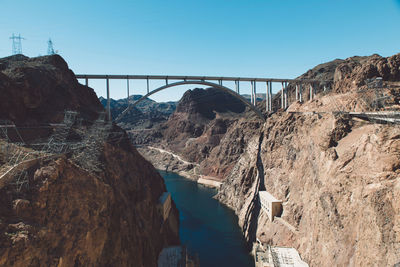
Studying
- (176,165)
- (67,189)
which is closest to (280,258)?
(67,189)

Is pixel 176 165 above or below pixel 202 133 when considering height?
below

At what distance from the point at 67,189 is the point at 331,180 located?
742 inches

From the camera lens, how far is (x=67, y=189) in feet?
44.8

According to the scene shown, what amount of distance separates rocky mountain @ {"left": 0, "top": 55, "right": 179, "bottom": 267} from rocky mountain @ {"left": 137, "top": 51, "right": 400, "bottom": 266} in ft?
45.7

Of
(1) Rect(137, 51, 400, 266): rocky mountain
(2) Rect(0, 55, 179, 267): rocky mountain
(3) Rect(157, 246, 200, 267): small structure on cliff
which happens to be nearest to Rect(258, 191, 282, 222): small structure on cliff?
(1) Rect(137, 51, 400, 266): rocky mountain

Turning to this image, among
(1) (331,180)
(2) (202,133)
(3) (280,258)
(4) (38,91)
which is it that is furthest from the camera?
(2) (202,133)

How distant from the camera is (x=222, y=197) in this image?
1930 inches

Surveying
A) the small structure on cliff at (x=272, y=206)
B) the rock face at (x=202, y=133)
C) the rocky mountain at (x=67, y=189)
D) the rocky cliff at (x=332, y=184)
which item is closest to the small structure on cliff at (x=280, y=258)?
the rocky cliff at (x=332, y=184)

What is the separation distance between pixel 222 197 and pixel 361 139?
114 ft

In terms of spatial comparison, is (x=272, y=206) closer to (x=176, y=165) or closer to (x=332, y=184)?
(x=332, y=184)

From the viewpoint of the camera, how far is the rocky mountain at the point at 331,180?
13.5 meters

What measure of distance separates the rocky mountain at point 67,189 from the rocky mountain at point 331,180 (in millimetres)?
13925

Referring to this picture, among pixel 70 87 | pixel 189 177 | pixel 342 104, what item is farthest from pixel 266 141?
pixel 189 177

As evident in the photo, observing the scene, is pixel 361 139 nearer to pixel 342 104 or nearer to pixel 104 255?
pixel 342 104
